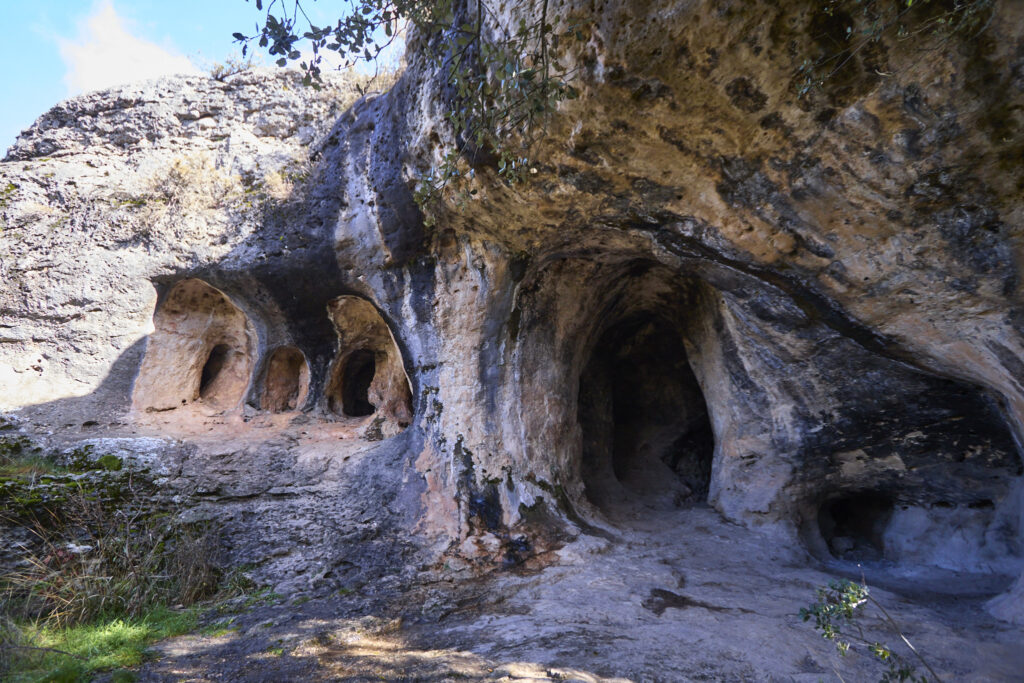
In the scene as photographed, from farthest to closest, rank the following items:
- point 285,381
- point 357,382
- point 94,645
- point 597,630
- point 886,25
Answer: point 357,382 < point 285,381 < point 597,630 < point 94,645 < point 886,25

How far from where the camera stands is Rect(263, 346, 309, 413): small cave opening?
24.2 ft

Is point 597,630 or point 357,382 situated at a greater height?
point 357,382

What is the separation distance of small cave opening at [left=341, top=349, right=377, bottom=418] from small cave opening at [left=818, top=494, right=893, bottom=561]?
579 cm

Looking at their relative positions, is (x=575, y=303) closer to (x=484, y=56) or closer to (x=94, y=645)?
(x=484, y=56)

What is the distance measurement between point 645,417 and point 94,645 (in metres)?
6.72

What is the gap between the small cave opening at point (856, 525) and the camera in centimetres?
597

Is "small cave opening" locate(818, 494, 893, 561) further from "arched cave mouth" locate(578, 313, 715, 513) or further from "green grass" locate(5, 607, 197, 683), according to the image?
"green grass" locate(5, 607, 197, 683)

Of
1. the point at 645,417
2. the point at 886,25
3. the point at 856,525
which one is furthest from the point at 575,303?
the point at 856,525

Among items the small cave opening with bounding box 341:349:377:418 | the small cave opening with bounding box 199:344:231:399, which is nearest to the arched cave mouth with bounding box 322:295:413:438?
the small cave opening with bounding box 341:349:377:418

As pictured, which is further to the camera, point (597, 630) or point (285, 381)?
point (285, 381)

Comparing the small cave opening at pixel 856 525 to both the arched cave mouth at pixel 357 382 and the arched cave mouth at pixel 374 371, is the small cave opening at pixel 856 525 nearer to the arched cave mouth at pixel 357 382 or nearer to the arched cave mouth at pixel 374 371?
the arched cave mouth at pixel 374 371

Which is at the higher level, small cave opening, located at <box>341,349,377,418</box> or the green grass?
small cave opening, located at <box>341,349,377,418</box>

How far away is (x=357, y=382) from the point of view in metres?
8.39

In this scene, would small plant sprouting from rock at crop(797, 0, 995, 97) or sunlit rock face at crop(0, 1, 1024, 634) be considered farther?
sunlit rock face at crop(0, 1, 1024, 634)
